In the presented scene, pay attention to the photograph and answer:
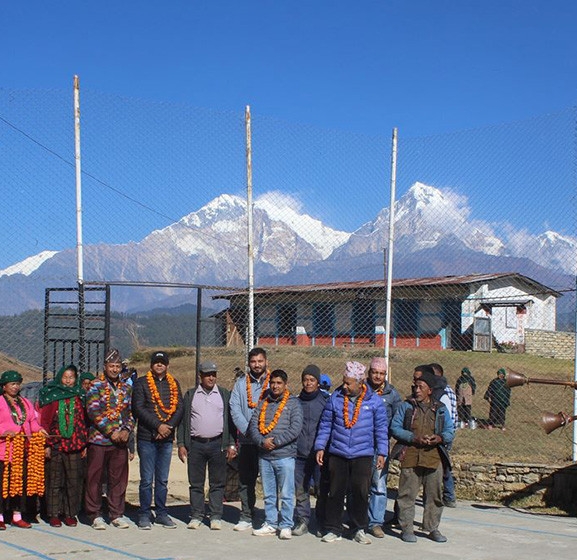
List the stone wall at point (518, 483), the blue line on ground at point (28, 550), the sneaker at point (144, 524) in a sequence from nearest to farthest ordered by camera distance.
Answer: the blue line on ground at point (28, 550), the sneaker at point (144, 524), the stone wall at point (518, 483)

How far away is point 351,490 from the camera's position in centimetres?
813

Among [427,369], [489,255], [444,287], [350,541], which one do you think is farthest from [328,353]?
[350,541]

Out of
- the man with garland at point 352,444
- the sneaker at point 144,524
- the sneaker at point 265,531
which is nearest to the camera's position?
the man with garland at point 352,444

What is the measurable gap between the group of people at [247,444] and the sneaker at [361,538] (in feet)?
0.06

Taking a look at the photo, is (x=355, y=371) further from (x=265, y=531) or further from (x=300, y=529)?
(x=265, y=531)

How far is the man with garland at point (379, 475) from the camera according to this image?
8375mm

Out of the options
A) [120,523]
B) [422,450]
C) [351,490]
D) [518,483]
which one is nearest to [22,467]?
[120,523]

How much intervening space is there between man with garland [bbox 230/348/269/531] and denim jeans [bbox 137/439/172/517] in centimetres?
71

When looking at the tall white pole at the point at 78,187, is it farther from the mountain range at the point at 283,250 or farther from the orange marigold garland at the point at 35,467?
the orange marigold garland at the point at 35,467

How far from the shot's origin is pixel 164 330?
2769cm

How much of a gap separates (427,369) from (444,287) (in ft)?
26.9

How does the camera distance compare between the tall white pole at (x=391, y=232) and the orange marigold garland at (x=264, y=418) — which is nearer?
the orange marigold garland at (x=264, y=418)

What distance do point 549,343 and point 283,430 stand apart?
68.3ft

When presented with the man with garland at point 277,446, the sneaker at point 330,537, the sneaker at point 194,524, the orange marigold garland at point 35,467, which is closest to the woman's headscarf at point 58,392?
the orange marigold garland at point 35,467
